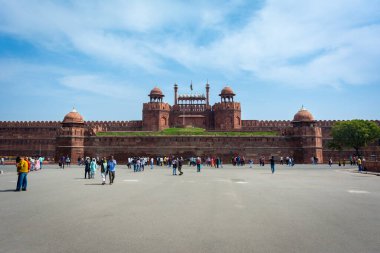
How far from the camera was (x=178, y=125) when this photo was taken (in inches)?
1784

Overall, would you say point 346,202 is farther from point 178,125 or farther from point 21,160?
point 178,125

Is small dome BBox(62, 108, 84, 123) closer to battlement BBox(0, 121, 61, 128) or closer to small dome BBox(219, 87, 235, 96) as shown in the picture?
battlement BBox(0, 121, 61, 128)

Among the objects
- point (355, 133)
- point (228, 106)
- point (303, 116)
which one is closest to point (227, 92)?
point (228, 106)

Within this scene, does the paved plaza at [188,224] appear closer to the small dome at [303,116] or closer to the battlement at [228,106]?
the small dome at [303,116]

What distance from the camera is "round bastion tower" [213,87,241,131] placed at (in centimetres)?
4481

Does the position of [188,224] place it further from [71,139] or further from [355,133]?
[355,133]

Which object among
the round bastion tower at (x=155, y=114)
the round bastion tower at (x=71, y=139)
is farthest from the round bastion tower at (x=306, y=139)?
the round bastion tower at (x=71, y=139)

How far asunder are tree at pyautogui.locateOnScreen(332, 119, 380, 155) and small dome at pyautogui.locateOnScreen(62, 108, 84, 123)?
30.4 metres

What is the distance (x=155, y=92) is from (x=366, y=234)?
42.3 m

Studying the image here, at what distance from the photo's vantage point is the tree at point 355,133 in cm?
3783

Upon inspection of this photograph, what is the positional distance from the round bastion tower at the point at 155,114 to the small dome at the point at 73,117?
9.24 m

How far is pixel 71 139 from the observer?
3734 cm

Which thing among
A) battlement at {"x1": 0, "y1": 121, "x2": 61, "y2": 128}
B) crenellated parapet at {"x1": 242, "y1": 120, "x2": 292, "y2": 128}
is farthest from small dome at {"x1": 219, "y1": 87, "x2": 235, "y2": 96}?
battlement at {"x1": 0, "y1": 121, "x2": 61, "y2": 128}

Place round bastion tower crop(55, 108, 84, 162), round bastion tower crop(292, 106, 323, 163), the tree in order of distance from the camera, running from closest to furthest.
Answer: round bastion tower crop(292, 106, 323, 163) < round bastion tower crop(55, 108, 84, 162) < the tree
